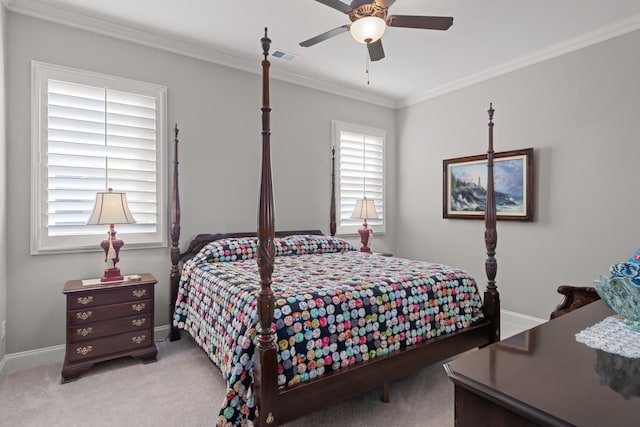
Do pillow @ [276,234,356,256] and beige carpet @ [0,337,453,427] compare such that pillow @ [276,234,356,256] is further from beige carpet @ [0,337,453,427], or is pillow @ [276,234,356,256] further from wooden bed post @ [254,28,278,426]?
wooden bed post @ [254,28,278,426]

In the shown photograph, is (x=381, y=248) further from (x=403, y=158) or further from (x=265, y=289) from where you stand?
(x=265, y=289)

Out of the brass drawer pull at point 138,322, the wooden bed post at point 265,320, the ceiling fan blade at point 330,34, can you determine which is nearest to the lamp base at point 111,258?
the brass drawer pull at point 138,322

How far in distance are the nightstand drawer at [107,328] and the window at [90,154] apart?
27.6 inches

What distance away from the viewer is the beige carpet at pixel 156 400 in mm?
2117

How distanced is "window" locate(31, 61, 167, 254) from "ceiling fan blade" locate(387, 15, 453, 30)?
2.22 meters

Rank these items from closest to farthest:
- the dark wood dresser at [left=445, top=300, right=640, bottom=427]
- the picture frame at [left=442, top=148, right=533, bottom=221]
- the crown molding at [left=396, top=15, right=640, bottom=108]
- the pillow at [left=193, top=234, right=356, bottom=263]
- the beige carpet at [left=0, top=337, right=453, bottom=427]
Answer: the dark wood dresser at [left=445, top=300, right=640, bottom=427] → the beige carpet at [left=0, top=337, right=453, bottom=427] → the crown molding at [left=396, top=15, right=640, bottom=108] → the pillow at [left=193, top=234, right=356, bottom=263] → the picture frame at [left=442, top=148, right=533, bottom=221]

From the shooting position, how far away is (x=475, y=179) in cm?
430

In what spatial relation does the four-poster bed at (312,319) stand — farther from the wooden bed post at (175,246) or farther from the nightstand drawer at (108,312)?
the nightstand drawer at (108,312)

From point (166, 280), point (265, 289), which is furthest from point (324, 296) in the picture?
point (166, 280)

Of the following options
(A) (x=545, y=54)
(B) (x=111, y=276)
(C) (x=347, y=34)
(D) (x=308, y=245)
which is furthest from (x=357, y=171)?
(B) (x=111, y=276)

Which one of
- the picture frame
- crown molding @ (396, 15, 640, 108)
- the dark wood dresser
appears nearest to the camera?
the dark wood dresser

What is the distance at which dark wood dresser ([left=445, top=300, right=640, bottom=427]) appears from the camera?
2.30 feet

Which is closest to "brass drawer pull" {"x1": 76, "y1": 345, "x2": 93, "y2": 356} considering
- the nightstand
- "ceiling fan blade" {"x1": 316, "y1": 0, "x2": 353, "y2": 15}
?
the nightstand

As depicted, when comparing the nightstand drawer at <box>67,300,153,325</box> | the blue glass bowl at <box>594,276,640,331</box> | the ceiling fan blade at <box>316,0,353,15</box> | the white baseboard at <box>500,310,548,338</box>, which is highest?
the ceiling fan blade at <box>316,0,353,15</box>
